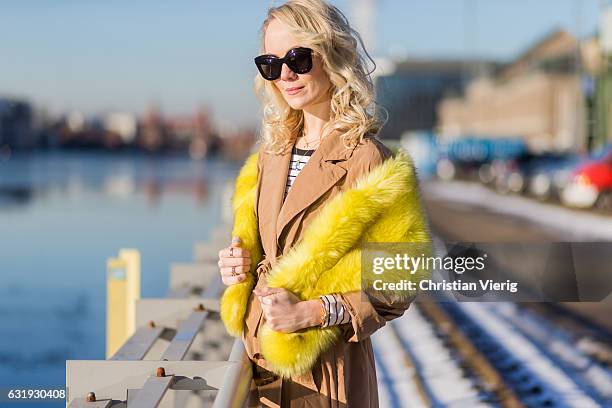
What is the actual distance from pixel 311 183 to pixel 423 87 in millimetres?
151946

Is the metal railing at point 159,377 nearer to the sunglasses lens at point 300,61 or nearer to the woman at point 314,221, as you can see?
the woman at point 314,221

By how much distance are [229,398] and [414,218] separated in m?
0.59

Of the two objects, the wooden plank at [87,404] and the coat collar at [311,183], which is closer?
the coat collar at [311,183]

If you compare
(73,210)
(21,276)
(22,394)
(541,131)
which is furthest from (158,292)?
(541,131)

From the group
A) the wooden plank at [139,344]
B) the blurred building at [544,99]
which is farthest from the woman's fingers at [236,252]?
the blurred building at [544,99]

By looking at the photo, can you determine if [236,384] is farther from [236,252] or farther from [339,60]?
[339,60]

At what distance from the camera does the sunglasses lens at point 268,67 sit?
2.44 metres

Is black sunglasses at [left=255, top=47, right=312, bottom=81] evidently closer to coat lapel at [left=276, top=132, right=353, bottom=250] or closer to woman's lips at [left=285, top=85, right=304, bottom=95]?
woman's lips at [left=285, top=85, right=304, bottom=95]

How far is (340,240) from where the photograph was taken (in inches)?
89.0

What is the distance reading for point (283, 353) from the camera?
7.54 ft

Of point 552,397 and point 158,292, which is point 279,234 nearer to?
point 552,397

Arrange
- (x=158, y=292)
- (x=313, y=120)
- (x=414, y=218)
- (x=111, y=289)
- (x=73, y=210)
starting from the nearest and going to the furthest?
(x=414, y=218)
(x=313, y=120)
(x=111, y=289)
(x=158, y=292)
(x=73, y=210)

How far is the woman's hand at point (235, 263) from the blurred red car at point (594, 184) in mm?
22750

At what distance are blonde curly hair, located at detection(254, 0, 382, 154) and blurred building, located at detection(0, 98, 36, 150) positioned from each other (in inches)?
7046
